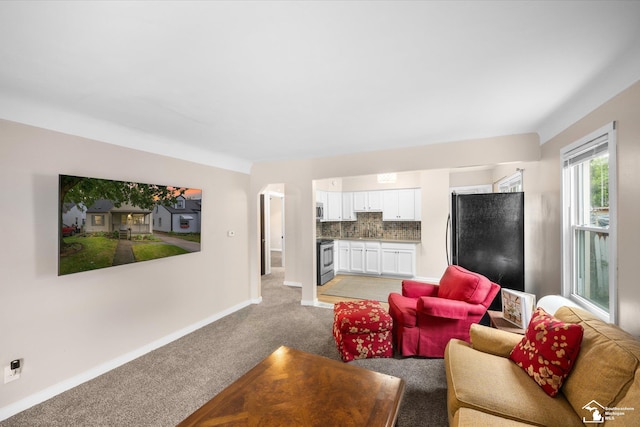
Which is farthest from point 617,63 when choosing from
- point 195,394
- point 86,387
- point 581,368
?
point 86,387

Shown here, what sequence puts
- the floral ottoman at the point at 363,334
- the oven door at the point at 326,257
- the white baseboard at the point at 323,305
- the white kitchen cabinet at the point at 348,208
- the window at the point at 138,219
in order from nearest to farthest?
the floral ottoman at the point at 363,334, the window at the point at 138,219, the white baseboard at the point at 323,305, the oven door at the point at 326,257, the white kitchen cabinet at the point at 348,208

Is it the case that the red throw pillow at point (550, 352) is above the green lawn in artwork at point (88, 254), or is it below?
below

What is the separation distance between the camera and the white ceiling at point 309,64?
1.22 m

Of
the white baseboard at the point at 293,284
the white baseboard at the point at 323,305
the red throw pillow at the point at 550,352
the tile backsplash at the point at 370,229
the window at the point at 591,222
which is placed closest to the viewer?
the red throw pillow at the point at 550,352

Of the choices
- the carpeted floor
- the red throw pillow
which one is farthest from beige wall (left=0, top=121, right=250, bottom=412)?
the red throw pillow

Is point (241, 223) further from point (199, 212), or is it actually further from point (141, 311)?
point (141, 311)

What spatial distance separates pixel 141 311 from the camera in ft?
9.39

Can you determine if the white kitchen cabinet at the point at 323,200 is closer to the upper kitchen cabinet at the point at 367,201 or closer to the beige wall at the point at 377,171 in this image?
the beige wall at the point at 377,171

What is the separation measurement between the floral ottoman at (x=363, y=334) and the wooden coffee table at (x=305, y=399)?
0.80 m

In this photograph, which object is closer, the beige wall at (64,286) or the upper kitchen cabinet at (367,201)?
the beige wall at (64,286)

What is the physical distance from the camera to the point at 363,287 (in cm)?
536

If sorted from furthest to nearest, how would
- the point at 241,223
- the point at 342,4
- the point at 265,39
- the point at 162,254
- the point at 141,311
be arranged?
1. the point at 241,223
2. the point at 162,254
3. the point at 141,311
4. the point at 265,39
5. the point at 342,4

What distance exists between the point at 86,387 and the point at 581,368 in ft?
12.0

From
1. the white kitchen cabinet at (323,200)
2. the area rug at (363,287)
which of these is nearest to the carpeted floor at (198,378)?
the area rug at (363,287)
